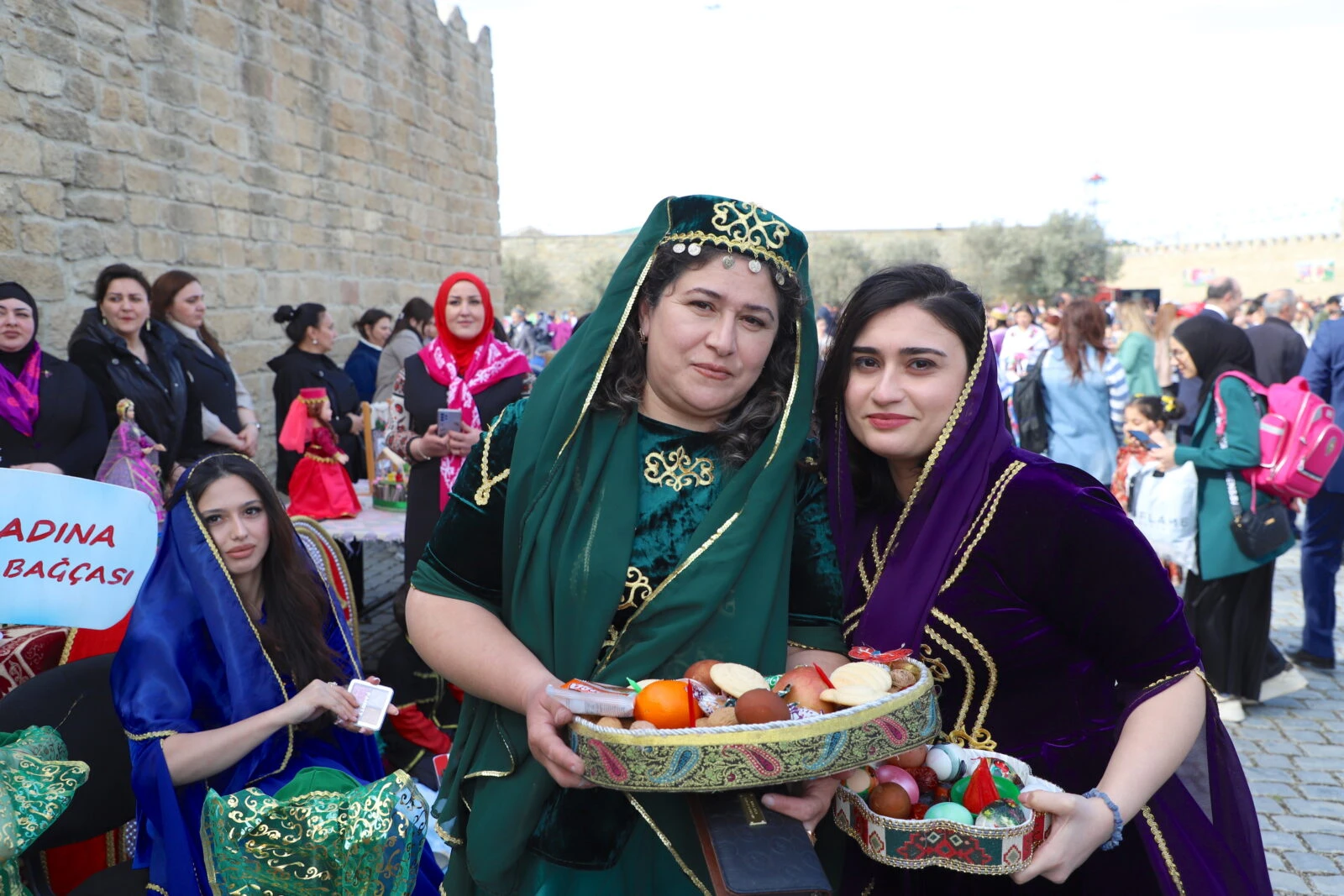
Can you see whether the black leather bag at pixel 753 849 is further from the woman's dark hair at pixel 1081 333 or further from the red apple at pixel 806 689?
the woman's dark hair at pixel 1081 333

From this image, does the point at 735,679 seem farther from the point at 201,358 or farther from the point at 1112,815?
the point at 201,358

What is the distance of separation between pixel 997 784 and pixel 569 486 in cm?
83

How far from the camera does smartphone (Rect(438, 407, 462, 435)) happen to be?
14.7 feet

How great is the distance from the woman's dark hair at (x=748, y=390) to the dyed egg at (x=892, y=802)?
590mm

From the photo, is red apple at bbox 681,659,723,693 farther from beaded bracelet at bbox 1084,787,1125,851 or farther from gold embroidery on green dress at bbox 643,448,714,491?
beaded bracelet at bbox 1084,787,1125,851

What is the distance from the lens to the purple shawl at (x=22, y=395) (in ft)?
14.5

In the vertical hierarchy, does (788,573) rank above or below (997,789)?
above

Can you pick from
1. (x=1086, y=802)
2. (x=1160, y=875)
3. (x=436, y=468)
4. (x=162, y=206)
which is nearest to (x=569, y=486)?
(x=1086, y=802)

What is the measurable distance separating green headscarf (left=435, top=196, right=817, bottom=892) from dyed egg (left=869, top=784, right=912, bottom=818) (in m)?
0.27

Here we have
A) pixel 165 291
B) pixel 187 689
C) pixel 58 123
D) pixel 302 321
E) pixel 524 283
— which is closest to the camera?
pixel 187 689

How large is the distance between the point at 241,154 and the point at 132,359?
334 centimetres

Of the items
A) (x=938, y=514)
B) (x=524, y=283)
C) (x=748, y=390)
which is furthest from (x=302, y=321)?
(x=524, y=283)

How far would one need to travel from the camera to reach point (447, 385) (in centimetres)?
497

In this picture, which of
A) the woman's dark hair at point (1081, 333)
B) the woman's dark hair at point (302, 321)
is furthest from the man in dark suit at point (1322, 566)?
the woman's dark hair at point (302, 321)
